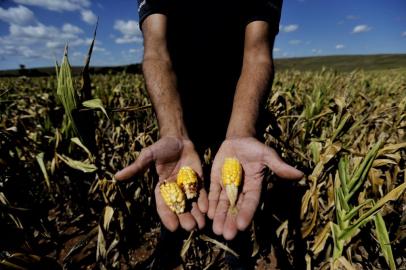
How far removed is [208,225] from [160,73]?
→ 138cm

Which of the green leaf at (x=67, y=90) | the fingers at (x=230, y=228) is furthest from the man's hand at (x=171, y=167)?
the green leaf at (x=67, y=90)

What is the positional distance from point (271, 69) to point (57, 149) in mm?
1759

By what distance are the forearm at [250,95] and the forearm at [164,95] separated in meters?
0.31

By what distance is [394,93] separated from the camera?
6102 mm

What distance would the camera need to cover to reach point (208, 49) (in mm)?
2193

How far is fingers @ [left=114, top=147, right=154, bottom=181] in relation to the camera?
58.0 inches

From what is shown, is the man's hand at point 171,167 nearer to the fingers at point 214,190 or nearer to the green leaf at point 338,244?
the fingers at point 214,190

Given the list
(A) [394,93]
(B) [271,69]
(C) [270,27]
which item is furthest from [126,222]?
(A) [394,93]

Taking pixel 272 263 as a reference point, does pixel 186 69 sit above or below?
above

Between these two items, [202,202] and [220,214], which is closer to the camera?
[220,214]

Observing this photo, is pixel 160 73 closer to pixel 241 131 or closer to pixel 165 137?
pixel 165 137

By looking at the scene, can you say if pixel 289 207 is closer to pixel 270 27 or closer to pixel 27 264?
pixel 270 27

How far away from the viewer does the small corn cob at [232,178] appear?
5.27ft

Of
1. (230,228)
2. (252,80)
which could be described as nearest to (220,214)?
(230,228)
